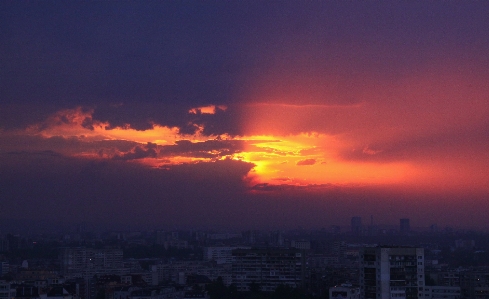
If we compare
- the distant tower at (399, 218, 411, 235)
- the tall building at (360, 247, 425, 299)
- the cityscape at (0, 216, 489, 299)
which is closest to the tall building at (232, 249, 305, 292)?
the cityscape at (0, 216, 489, 299)

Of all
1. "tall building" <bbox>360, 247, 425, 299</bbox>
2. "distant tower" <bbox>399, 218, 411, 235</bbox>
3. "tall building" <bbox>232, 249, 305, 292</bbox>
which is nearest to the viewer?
"tall building" <bbox>360, 247, 425, 299</bbox>

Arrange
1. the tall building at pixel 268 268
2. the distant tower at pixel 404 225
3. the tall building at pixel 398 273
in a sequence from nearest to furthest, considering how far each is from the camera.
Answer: the tall building at pixel 398 273 < the tall building at pixel 268 268 < the distant tower at pixel 404 225

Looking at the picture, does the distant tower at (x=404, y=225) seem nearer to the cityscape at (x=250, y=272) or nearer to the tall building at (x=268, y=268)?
the cityscape at (x=250, y=272)

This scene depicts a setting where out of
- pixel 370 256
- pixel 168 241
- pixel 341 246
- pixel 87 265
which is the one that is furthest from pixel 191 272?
pixel 168 241

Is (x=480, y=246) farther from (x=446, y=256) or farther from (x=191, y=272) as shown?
(x=191, y=272)

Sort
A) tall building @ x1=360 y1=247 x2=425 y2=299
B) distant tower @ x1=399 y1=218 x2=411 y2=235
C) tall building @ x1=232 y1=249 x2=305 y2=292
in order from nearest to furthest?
1. tall building @ x1=360 y1=247 x2=425 y2=299
2. tall building @ x1=232 y1=249 x2=305 y2=292
3. distant tower @ x1=399 y1=218 x2=411 y2=235

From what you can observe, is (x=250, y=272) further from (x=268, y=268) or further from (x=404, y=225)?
(x=404, y=225)

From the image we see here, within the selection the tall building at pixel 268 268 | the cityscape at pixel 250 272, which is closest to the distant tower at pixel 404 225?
the cityscape at pixel 250 272

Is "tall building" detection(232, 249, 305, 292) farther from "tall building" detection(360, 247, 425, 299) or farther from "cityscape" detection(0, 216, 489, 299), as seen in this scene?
"tall building" detection(360, 247, 425, 299)
